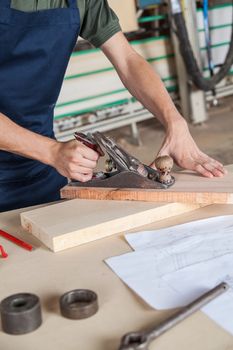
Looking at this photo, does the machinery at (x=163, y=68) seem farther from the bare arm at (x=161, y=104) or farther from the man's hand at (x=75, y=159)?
the man's hand at (x=75, y=159)

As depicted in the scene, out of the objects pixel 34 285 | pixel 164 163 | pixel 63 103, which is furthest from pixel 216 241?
pixel 63 103

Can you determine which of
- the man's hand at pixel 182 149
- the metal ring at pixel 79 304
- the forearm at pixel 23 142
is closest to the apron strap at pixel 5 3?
the forearm at pixel 23 142

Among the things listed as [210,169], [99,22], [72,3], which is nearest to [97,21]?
[99,22]

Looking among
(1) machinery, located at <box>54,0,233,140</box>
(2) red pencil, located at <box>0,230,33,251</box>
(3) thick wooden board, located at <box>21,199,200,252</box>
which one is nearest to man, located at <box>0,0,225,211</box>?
(3) thick wooden board, located at <box>21,199,200,252</box>

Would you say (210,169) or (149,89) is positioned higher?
(149,89)

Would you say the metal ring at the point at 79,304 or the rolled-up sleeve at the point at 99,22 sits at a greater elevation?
the rolled-up sleeve at the point at 99,22

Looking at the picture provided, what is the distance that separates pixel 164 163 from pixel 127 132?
11.0 ft

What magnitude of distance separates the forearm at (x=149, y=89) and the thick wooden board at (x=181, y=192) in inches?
11.6

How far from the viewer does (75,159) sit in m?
1.46

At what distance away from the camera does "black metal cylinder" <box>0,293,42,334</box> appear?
956 mm

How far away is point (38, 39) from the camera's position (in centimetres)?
171

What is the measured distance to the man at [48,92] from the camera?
1.50 meters

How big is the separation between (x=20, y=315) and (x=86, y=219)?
1.43 ft

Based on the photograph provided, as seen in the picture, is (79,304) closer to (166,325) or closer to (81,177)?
(166,325)
